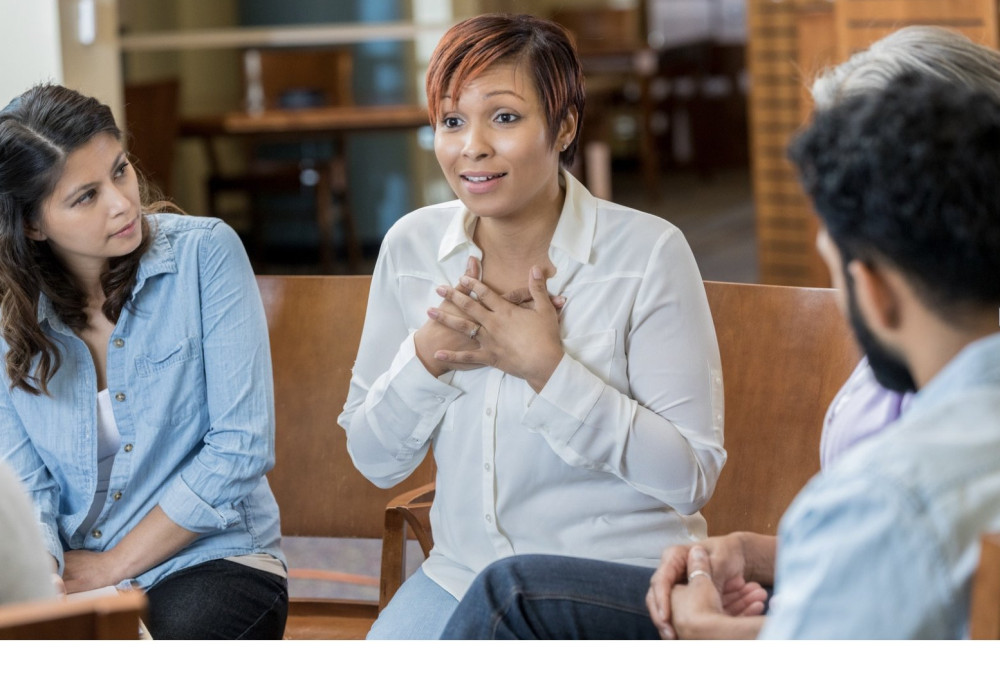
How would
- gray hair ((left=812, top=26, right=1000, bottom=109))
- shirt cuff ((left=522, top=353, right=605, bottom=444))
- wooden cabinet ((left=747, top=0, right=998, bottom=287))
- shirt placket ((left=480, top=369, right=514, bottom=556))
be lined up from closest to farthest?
gray hair ((left=812, top=26, right=1000, bottom=109))
shirt cuff ((left=522, top=353, right=605, bottom=444))
shirt placket ((left=480, top=369, right=514, bottom=556))
wooden cabinet ((left=747, top=0, right=998, bottom=287))

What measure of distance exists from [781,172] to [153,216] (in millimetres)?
3948

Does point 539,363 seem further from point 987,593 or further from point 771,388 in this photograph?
point 987,593

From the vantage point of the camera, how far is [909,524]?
0.83 m

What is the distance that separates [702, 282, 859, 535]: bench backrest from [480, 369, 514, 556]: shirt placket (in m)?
0.50

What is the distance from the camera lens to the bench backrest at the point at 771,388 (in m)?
1.91

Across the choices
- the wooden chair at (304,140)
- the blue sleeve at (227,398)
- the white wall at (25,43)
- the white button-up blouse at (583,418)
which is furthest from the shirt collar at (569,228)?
the wooden chair at (304,140)

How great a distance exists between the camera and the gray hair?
4.33 ft

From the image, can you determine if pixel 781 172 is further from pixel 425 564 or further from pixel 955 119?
pixel 955 119

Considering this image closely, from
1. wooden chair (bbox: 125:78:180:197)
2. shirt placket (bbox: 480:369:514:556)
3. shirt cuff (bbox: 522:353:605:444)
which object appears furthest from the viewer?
wooden chair (bbox: 125:78:180:197)

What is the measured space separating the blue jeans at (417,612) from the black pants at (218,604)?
0.19m

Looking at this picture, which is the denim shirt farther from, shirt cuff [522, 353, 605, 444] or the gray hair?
the gray hair

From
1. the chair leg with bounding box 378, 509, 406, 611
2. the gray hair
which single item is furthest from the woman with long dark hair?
the gray hair

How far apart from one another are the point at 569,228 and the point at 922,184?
81 cm
